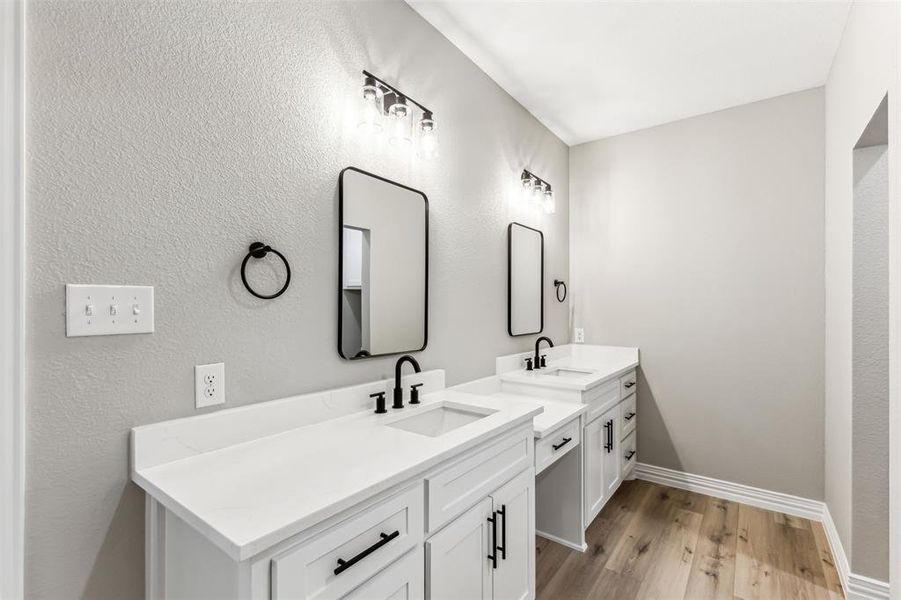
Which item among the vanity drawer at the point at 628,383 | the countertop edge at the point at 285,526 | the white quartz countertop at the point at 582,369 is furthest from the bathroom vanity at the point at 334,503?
the vanity drawer at the point at 628,383

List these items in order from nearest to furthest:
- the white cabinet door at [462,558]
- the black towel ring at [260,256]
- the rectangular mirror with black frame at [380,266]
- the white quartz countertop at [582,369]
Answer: the white cabinet door at [462,558] < the black towel ring at [260,256] < the rectangular mirror with black frame at [380,266] < the white quartz countertop at [582,369]

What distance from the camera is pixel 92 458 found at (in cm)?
104

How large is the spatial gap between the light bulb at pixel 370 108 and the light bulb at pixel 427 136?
23 cm

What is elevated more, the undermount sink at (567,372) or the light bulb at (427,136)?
the light bulb at (427,136)

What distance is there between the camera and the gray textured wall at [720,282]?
2.63 metres

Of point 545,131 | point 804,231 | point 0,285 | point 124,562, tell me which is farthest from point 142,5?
point 804,231

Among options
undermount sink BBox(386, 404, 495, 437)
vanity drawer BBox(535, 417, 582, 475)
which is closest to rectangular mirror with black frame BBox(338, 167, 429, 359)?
undermount sink BBox(386, 404, 495, 437)

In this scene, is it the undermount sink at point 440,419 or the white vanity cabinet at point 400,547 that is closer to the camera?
the white vanity cabinet at point 400,547

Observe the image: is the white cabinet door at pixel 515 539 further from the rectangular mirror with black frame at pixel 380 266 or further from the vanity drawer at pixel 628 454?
the vanity drawer at pixel 628 454

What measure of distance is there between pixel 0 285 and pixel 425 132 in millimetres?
1441

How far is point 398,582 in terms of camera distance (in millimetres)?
1089

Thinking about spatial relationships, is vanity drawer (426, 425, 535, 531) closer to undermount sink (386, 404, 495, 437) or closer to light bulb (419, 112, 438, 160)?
undermount sink (386, 404, 495, 437)

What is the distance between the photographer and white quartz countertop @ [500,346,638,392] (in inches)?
90.5

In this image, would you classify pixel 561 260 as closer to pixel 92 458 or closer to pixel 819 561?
pixel 819 561
